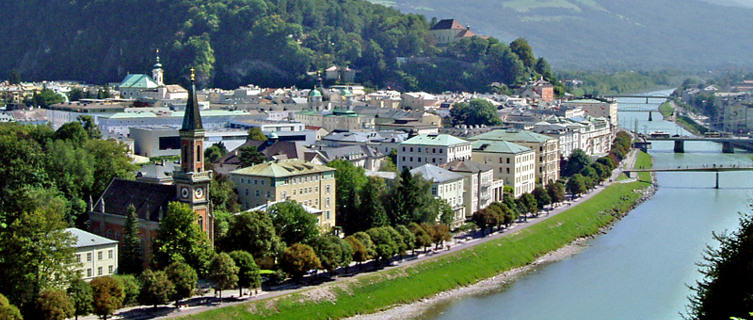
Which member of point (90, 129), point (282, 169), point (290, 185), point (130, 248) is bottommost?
point (130, 248)

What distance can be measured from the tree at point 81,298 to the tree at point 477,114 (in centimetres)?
5018

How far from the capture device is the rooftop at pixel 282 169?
128 feet

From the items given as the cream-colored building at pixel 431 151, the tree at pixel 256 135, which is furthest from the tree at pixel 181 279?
the tree at pixel 256 135

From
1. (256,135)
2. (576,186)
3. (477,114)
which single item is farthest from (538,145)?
(477,114)

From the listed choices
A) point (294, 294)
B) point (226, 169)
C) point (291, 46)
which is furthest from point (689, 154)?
point (294, 294)

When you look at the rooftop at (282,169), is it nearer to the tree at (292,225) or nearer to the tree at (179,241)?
the tree at (292,225)

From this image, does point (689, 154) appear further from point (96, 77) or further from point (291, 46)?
point (96, 77)

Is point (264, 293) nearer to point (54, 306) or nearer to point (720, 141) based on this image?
point (54, 306)

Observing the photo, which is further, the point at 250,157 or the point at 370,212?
the point at 250,157

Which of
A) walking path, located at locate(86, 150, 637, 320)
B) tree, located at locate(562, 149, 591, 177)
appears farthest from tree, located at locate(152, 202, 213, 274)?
tree, located at locate(562, 149, 591, 177)

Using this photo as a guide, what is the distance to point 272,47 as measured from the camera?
108312 millimetres

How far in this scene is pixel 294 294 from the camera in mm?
31297

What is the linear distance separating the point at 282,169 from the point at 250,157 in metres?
Answer: 6.85

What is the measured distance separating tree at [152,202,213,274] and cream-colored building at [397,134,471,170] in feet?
73.9
